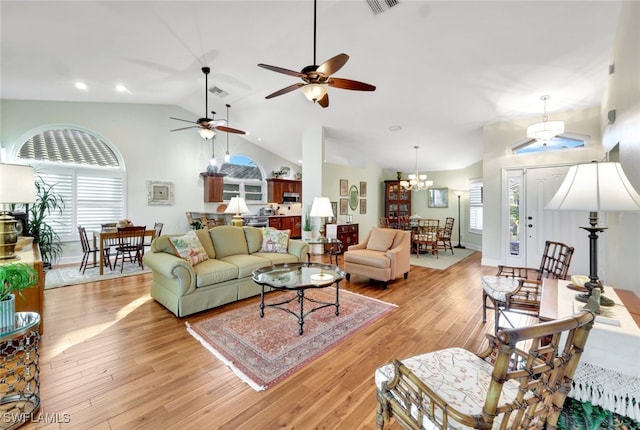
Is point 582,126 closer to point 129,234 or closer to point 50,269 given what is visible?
point 129,234

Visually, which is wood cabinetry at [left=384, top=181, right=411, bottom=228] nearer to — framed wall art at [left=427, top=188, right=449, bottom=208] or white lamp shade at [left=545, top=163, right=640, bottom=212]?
framed wall art at [left=427, top=188, right=449, bottom=208]

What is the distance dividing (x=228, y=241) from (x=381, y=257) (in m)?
2.41

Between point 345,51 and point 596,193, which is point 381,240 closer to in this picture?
Result: point 345,51

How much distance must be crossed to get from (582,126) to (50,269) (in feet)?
33.9

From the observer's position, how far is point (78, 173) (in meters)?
5.98

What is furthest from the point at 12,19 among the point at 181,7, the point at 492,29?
the point at 492,29

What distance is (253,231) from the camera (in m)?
4.48

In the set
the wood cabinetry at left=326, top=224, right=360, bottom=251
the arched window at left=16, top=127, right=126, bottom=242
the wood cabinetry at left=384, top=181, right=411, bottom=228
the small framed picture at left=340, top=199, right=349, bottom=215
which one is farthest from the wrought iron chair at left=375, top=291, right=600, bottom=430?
the wood cabinetry at left=384, top=181, right=411, bottom=228

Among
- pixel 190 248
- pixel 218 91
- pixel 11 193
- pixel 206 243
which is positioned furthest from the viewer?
pixel 218 91

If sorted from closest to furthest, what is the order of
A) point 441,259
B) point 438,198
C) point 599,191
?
point 599,191, point 441,259, point 438,198

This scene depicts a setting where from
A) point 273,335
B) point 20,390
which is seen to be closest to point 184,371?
point 273,335

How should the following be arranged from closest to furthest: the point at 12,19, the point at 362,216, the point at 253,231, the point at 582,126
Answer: the point at 12,19
the point at 253,231
the point at 582,126
the point at 362,216

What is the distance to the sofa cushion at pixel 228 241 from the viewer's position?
4031 mm

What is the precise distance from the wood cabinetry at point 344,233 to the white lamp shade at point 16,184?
5.19 metres
